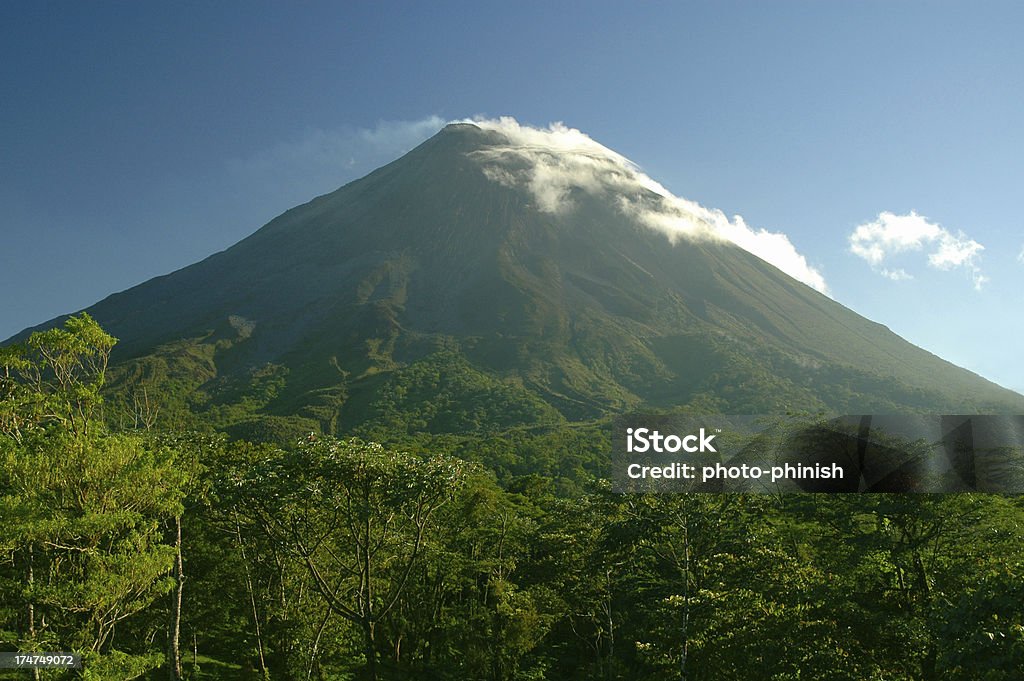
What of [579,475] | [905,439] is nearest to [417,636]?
[905,439]

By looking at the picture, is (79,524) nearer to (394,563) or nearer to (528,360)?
(394,563)

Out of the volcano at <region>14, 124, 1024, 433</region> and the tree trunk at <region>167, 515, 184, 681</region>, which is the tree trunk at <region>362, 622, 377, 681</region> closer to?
the tree trunk at <region>167, 515, 184, 681</region>

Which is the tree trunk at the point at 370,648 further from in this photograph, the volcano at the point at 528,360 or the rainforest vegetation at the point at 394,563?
the volcano at the point at 528,360

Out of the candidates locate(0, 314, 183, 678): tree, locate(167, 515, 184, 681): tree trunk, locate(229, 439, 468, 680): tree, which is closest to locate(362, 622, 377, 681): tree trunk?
locate(229, 439, 468, 680): tree

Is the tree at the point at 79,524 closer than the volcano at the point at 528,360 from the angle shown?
Yes

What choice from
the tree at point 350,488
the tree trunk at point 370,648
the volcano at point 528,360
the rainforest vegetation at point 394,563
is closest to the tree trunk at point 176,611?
the rainforest vegetation at point 394,563

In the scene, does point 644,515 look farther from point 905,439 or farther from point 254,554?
point 254,554

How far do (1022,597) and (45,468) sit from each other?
18.6 meters

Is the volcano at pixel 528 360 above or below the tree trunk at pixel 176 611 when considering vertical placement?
above

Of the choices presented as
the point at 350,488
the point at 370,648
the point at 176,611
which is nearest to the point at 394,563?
the point at 176,611

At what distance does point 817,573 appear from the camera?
15430 mm

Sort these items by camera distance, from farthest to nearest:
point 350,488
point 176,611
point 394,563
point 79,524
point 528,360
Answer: point 528,360 < point 394,563 < point 176,611 < point 350,488 < point 79,524

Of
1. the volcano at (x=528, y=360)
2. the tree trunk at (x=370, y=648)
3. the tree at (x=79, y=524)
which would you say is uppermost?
the volcano at (x=528, y=360)

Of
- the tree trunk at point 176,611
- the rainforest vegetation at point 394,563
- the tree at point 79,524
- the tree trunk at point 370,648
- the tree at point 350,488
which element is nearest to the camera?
the rainforest vegetation at point 394,563
